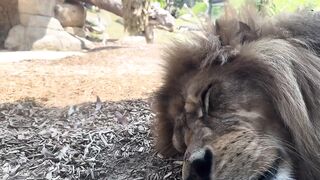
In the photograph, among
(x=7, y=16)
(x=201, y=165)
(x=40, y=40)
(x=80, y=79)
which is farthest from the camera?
(x=7, y=16)

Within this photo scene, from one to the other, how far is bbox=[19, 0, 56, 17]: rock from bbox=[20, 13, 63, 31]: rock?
3.6 inches

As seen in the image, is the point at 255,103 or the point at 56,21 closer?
the point at 255,103

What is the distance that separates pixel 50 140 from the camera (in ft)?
8.44

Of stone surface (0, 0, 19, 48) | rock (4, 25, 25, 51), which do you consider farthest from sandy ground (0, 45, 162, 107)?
stone surface (0, 0, 19, 48)

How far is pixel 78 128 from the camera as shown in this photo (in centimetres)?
285

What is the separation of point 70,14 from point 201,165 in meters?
10.6

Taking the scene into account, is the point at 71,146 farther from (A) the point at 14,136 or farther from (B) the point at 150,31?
(B) the point at 150,31

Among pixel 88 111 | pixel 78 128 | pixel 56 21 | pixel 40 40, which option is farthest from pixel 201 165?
pixel 56 21

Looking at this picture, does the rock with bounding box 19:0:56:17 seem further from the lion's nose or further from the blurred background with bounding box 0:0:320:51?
Result: the lion's nose

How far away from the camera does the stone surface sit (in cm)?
1056

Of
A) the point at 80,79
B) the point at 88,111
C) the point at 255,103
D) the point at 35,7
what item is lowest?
the point at 80,79

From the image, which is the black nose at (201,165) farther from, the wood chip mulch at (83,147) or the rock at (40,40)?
the rock at (40,40)

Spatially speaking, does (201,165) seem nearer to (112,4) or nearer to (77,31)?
(112,4)

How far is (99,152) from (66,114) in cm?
108
